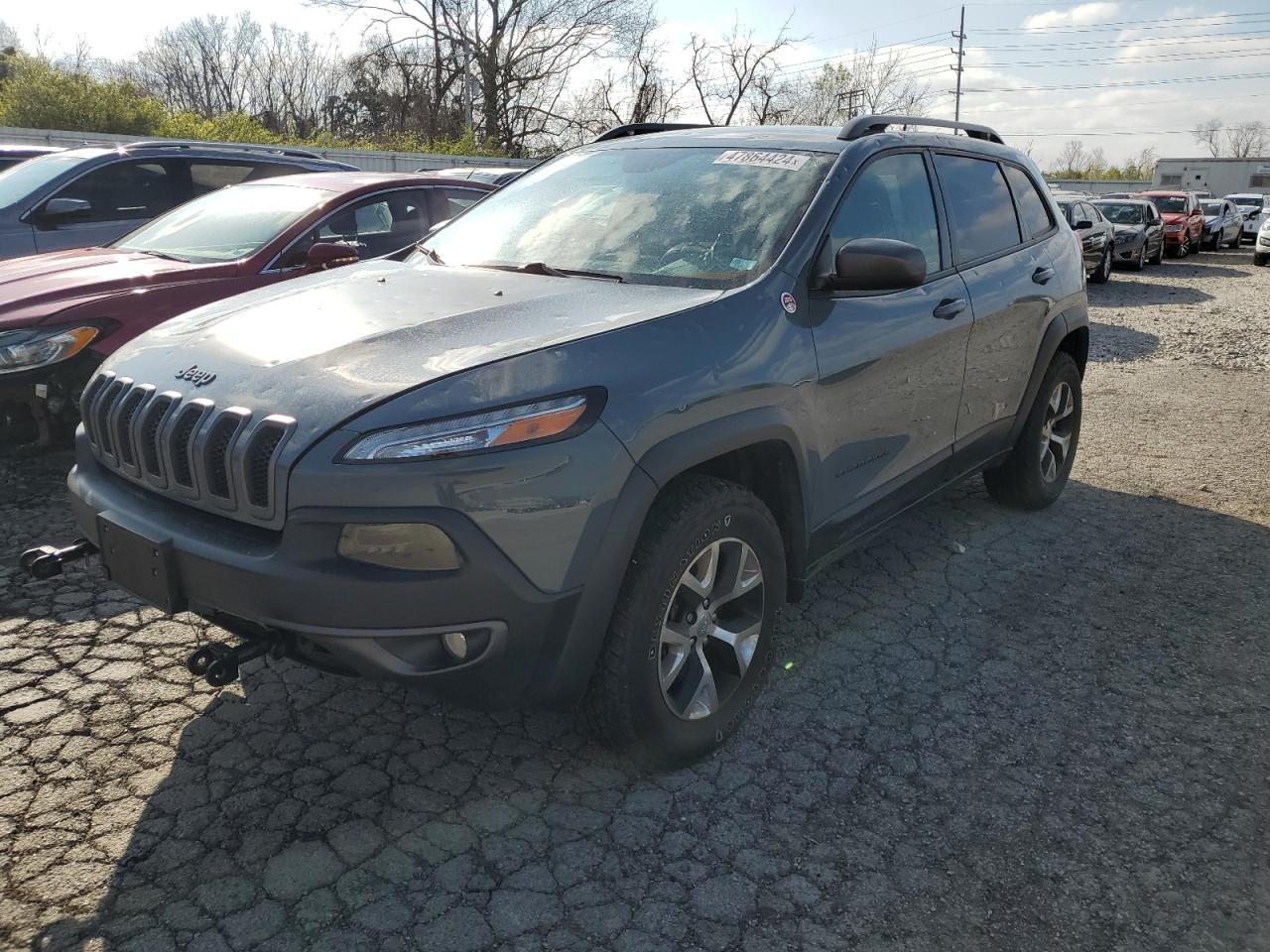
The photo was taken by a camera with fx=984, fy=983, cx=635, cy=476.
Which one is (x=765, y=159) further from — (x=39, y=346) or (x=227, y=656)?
(x=39, y=346)

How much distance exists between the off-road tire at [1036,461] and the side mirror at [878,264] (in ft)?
6.78

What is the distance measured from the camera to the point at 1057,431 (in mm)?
5215

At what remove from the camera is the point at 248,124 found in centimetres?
2284

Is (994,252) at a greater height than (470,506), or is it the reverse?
(994,252)

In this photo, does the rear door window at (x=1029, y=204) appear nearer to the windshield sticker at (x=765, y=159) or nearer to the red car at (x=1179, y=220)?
the windshield sticker at (x=765, y=159)

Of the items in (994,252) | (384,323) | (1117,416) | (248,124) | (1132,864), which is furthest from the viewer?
(248,124)

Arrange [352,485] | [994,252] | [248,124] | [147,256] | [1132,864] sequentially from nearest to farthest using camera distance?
[352,485] < [1132,864] < [994,252] < [147,256] < [248,124]

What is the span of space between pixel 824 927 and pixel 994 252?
3.10m

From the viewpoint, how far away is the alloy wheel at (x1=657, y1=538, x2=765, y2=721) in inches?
108

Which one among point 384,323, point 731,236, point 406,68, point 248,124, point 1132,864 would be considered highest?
point 406,68

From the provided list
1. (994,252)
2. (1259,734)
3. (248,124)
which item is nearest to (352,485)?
(1259,734)

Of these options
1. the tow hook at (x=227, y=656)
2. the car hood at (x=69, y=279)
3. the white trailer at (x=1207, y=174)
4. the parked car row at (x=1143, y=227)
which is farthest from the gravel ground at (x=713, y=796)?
the white trailer at (x=1207, y=174)

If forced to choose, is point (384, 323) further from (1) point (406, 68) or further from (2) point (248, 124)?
(1) point (406, 68)

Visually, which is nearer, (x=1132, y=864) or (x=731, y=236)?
(x=1132, y=864)
